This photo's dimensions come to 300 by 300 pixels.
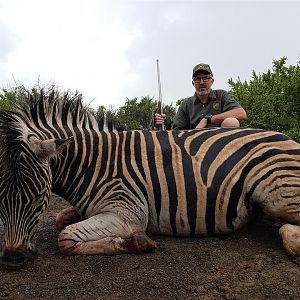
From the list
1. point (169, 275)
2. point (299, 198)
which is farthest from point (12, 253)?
point (299, 198)

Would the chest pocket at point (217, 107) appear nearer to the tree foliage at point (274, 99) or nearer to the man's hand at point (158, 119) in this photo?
the man's hand at point (158, 119)

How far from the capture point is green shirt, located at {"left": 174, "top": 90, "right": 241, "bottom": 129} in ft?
17.1

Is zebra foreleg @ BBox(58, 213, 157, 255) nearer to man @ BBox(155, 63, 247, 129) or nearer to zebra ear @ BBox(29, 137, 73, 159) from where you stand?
zebra ear @ BBox(29, 137, 73, 159)

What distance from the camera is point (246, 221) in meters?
3.33

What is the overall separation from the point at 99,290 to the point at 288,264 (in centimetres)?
134

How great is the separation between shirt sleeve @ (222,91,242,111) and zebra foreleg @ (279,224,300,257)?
93.5 inches

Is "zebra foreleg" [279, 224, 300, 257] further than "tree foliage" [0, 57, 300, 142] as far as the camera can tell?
No

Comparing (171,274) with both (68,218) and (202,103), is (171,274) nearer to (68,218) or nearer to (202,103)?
(68,218)

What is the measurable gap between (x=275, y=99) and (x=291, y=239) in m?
8.28

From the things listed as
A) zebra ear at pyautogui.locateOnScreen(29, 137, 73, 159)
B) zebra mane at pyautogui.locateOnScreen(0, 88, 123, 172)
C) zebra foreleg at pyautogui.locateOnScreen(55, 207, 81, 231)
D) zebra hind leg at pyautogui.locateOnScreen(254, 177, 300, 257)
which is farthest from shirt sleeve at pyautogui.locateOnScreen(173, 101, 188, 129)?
zebra ear at pyautogui.locateOnScreen(29, 137, 73, 159)

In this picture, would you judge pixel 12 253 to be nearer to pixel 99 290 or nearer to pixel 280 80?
pixel 99 290

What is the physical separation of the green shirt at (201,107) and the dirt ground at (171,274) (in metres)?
2.42

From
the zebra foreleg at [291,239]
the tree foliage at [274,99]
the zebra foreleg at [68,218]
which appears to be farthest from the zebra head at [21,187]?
the tree foliage at [274,99]

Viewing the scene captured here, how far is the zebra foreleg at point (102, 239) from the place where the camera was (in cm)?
288
